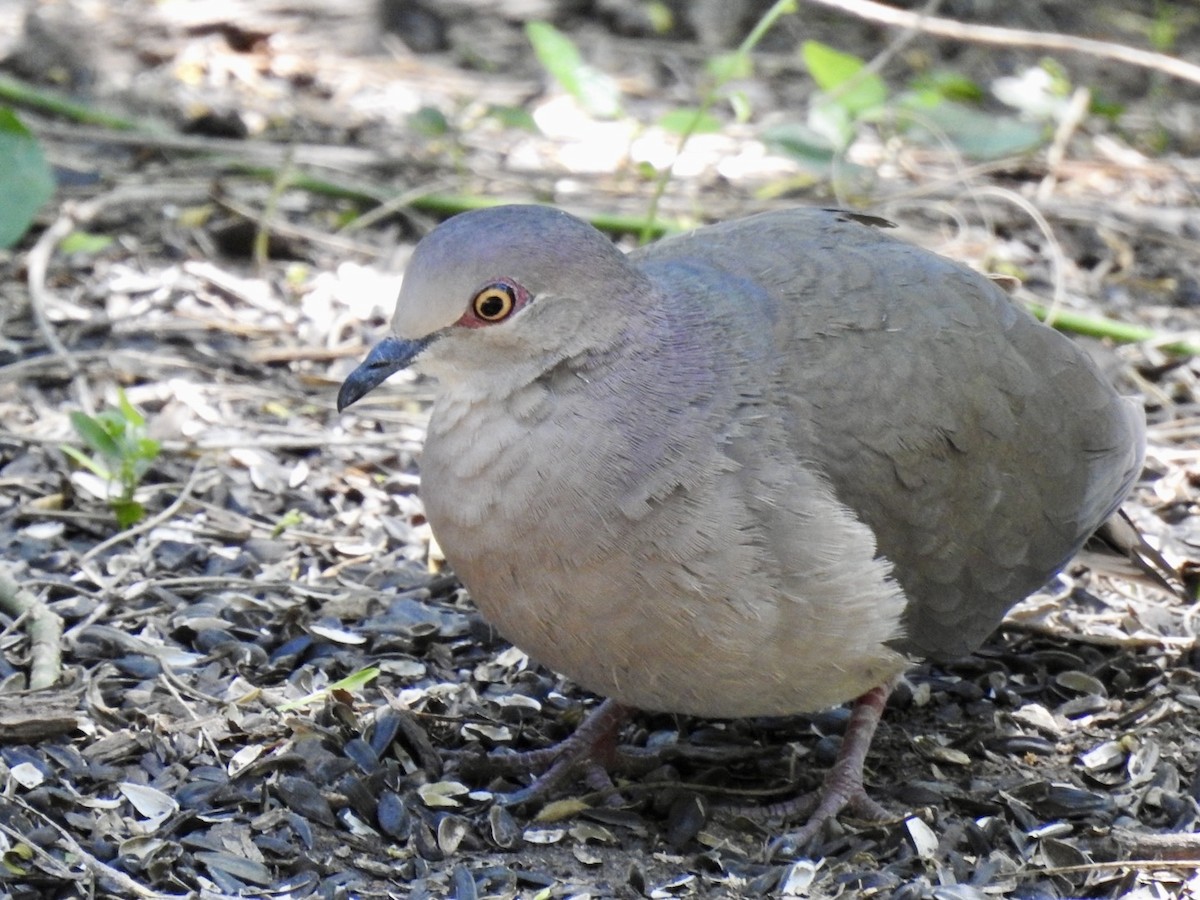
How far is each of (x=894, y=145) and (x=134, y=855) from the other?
535 cm

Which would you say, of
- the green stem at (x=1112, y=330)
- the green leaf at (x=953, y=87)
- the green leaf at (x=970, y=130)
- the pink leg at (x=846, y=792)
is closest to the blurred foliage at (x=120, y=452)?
the pink leg at (x=846, y=792)

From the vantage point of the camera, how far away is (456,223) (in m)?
3.56

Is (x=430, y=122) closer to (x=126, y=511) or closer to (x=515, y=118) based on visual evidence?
(x=515, y=118)

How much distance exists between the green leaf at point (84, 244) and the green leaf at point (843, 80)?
2.96 m

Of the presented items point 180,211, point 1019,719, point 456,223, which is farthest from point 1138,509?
point 180,211

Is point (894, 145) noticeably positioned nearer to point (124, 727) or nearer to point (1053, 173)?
point (1053, 173)

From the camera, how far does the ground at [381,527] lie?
12.0 feet

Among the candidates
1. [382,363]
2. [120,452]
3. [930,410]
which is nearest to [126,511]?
[120,452]

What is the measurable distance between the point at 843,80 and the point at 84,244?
316cm

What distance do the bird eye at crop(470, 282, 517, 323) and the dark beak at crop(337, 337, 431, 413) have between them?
0.45 feet

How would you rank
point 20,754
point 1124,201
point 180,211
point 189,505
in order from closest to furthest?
point 20,754 → point 189,505 → point 180,211 → point 1124,201

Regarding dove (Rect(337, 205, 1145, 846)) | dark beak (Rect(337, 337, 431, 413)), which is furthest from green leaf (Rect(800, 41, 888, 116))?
dark beak (Rect(337, 337, 431, 413))

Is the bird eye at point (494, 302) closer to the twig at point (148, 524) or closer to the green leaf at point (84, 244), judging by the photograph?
the twig at point (148, 524)

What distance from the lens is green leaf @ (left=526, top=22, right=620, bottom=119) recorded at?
654 centimetres
